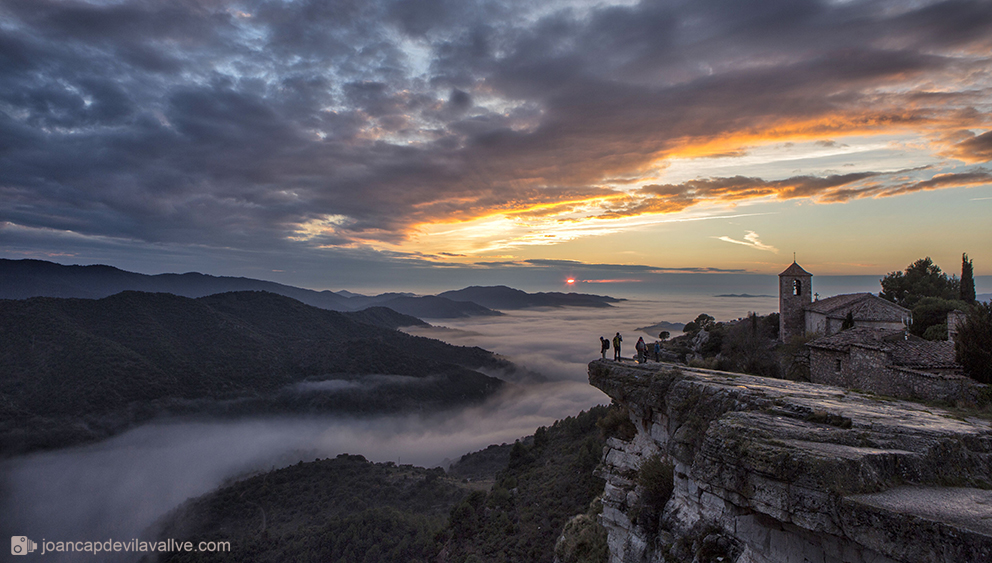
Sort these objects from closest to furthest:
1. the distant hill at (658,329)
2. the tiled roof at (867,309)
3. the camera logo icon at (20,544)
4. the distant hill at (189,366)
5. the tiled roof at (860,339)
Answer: the tiled roof at (860,339) < the tiled roof at (867,309) < the camera logo icon at (20,544) < the distant hill at (658,329) < the distant hill at (189,366)

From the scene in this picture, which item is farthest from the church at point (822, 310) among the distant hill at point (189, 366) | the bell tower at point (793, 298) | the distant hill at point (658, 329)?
the distant hill at point (189, 366)

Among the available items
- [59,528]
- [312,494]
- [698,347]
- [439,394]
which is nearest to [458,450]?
[439,394]

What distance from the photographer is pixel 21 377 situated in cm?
10588

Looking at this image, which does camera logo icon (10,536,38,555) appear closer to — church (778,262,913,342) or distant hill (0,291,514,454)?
distant hill (0,291,514,454)

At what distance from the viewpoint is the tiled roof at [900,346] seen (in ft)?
50.8

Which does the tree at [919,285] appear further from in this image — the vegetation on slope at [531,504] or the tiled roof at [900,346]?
the vegetation on slope at [531,504]

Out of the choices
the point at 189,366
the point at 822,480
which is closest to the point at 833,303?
the point at 822,480

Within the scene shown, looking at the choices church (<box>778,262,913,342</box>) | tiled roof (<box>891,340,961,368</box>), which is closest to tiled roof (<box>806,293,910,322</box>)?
church (<box>778,262,913,342</box>)

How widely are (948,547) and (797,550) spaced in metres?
2.92

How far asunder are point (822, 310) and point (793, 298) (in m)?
4.20

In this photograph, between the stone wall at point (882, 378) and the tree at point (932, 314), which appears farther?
the tree at point (932, 314)

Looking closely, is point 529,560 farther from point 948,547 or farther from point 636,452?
point 948,547

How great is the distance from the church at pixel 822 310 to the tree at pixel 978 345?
579 inches

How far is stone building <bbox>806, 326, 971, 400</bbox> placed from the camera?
13297 mm
